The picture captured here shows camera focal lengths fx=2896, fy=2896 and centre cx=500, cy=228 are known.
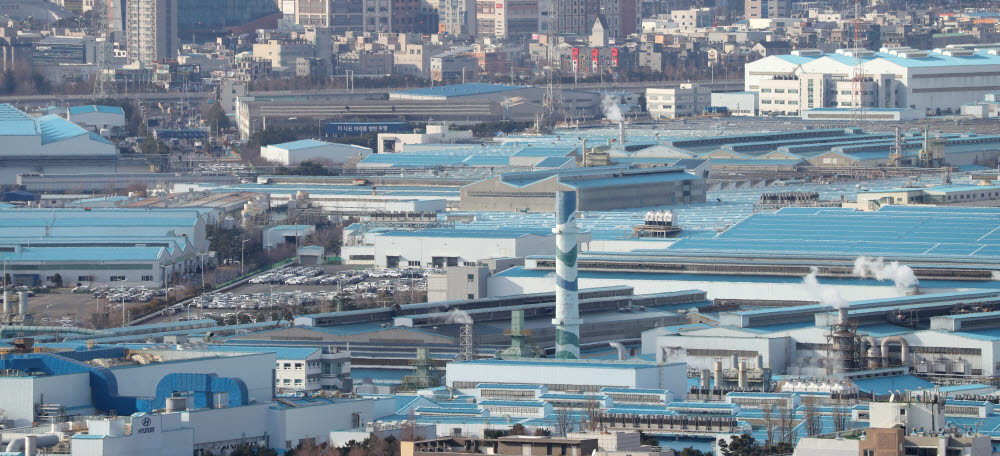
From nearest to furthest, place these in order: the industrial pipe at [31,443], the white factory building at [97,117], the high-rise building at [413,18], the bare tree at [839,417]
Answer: the industrial pipe at [31,443] < the bare tree at [839,417] < the white factory building at [97,117] < the high-rise building at [413,18]

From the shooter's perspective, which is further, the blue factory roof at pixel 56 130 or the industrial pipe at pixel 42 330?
the blue factory roof at pixel 56 130

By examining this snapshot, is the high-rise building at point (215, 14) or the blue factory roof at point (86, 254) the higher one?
the high-rise building at point (215, 14)

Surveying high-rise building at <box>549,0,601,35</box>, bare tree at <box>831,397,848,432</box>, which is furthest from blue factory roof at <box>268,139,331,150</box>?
high-rise building at <box>549,0,601,35</box>

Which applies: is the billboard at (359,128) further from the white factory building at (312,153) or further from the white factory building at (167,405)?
the white factory building at (167,405)

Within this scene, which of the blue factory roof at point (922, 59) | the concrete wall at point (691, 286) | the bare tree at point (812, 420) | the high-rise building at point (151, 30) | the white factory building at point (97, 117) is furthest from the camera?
the high-rise building at point (151, 30)

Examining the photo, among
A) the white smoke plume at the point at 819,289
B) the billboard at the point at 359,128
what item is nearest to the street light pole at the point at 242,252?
the white smoke plume at the point at 819,289

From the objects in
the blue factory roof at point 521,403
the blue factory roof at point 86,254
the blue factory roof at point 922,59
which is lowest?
the blue factory roof at point 86,254

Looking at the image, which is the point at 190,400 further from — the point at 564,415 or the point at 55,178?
the point at 55,178

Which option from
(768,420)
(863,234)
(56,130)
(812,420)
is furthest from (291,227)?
(812,420)
